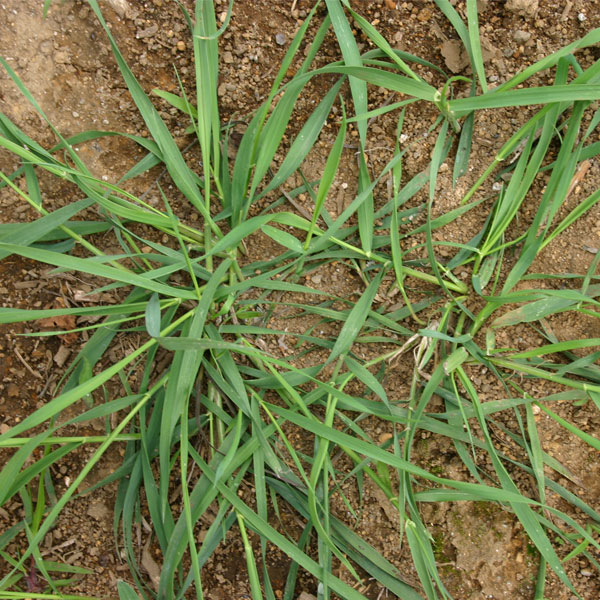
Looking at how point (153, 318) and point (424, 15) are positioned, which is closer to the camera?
point (153, 318)

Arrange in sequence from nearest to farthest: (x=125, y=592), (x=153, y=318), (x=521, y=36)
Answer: (x=153, y=318), (x=125, y=592), (x=521, y=36)

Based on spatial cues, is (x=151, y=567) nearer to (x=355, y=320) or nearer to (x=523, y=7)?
(x=355, y=320)

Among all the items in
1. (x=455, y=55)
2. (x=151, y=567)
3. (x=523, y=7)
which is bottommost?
(x=151, y=567)

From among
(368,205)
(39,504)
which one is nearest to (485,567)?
(368,205)

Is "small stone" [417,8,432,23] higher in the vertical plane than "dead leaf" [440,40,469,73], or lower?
higher

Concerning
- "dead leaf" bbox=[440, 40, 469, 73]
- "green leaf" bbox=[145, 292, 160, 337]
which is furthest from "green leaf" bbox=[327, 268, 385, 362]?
"dead leaf" bbox=[440, 40, 469, 73]

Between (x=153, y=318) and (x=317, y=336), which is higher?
(x=153, y=318)

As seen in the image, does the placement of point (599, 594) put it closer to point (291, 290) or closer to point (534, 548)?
point (534, 548)

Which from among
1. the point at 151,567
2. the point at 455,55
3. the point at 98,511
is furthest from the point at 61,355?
the point at 455,55

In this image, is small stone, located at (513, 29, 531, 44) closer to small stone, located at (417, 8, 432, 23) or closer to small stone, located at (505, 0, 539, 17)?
small stone, located at (505, 0, 539, 17)
